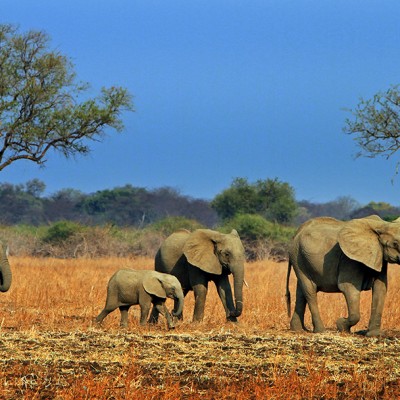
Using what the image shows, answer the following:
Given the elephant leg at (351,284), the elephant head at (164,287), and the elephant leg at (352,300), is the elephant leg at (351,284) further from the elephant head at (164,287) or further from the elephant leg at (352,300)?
the elephant head at (164,287)

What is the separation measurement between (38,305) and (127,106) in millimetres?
13216

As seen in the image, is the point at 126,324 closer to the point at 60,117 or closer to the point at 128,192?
the point at 60,117

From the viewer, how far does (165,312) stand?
48.0 ft

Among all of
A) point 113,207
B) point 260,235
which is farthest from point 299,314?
point 113,207

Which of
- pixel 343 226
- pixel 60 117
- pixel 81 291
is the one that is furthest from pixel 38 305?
pixel 60 117

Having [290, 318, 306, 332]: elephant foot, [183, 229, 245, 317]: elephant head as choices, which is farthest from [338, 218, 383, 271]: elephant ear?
[183, 229, 245, 317]: elephant head

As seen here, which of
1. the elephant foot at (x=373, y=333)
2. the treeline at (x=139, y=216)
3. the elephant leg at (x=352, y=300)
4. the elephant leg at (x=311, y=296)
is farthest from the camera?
the treeline at (x=139, y=216)

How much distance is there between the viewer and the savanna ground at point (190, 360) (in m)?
9.42

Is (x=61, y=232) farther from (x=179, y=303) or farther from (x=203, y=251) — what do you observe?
(x=179, y=303)

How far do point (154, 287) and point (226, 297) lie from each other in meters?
1.62

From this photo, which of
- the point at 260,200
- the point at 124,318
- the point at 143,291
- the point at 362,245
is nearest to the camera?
the point at 362,245

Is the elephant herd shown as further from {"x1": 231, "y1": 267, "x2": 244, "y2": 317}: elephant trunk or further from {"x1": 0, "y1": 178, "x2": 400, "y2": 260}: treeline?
{"x1": 0, "y1": 178, "x2": 400, "y2": 260}: treeline

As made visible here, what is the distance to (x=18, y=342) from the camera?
11789 mm

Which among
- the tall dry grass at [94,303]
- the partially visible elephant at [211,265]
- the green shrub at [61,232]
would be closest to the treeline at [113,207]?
the green shrub at [61,232]
